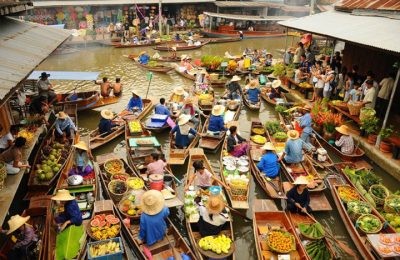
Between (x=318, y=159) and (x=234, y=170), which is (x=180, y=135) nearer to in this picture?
(x=234, y=170)

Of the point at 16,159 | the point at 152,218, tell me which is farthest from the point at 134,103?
the point at 152,218

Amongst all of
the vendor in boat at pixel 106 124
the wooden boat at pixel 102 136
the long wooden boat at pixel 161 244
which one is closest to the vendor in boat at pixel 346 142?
the long wooden boat at pixel 161 244

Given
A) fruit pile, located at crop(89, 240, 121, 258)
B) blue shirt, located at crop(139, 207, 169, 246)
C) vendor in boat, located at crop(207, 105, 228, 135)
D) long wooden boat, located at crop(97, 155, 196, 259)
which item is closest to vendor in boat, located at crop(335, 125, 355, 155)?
vendor in boat, located at crop(207, 105, 228, 135)

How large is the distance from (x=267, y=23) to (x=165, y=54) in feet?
46.2

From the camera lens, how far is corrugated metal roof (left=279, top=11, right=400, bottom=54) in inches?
424

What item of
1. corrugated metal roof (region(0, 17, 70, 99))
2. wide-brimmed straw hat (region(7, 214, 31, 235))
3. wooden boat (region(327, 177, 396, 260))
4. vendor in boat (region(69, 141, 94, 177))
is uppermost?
corrugated metal roof (region(0, 17, 70, 99))

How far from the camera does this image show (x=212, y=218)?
23.7ft

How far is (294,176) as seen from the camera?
10.1 meters

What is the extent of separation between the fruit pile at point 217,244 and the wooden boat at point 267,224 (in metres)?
0.75

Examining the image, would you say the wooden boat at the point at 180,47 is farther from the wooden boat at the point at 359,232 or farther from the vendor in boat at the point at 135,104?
the wooden boat at the point at 359,232

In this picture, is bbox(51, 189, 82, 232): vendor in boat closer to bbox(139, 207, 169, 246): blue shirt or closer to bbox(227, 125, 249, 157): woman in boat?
bbox(139, 207, 169, 246): blue shirt

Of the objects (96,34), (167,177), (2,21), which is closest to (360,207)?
(167,177)

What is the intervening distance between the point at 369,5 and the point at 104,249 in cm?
1528

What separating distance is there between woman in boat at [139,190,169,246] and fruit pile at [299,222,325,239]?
130 inches
